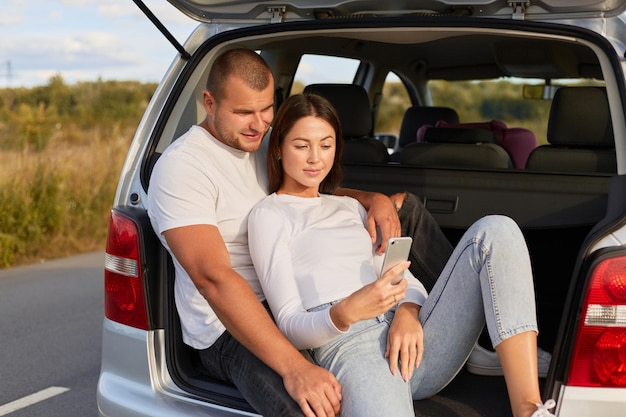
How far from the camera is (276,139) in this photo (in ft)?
9.13

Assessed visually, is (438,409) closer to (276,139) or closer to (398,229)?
(398,229)

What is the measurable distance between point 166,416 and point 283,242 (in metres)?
0.59

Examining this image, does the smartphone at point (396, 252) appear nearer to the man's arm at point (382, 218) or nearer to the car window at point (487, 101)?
the man's arm at point (382, 218)

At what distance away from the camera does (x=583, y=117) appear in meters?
3.45

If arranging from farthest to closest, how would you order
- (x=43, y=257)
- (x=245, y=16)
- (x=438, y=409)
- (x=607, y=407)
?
(x=43, y=257) < (x=245, y=16) < (x=438, y=409) < (x=607, y=407)

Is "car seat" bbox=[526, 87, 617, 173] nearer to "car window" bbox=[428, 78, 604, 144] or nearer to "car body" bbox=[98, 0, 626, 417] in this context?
"car body" bbox=[98, 0, 626, 417]

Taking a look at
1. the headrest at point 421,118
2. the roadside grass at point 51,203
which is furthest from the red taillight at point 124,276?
the roadside grass at point 51,203

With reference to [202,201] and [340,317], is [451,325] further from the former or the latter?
[202,201]

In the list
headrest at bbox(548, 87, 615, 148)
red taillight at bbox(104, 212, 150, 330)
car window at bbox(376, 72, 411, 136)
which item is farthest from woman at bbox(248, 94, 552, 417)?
car window at bbox(376, 72, 411, 136)

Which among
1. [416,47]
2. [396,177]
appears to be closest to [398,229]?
[396,177]

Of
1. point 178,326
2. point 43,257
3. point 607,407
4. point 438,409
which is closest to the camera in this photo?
point 607,407

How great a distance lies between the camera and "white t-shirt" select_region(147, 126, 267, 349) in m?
2.52

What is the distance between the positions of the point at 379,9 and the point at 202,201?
1008 millimetres

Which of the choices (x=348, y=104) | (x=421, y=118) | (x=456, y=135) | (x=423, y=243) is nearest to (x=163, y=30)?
(x=423, y=243)
